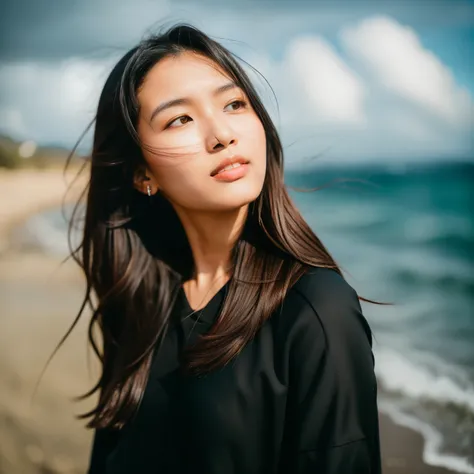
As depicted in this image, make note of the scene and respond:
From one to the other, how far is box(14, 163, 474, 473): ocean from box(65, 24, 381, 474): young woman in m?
1.00

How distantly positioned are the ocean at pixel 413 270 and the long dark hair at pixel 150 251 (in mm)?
935

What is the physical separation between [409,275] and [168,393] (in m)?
4.90

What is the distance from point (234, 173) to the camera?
151 cm

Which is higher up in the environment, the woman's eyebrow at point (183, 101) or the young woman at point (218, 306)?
the woman's eyebrow at point (183, 101)

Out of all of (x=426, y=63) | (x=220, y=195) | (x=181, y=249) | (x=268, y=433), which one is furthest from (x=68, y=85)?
(x=268, y=433)

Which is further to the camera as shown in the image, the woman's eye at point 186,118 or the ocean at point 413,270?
the ocean at point 413,270

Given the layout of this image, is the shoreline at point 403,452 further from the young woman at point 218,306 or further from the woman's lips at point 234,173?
the woman's lips at point 234,173

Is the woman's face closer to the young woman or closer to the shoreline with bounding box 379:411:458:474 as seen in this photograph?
the young woman

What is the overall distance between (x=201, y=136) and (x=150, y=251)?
567mm

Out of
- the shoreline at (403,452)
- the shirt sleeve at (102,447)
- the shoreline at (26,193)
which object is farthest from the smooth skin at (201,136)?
the shoreline at (26,193)

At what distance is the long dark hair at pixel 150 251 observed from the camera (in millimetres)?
1536

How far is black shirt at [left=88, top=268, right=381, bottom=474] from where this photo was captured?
1355mm

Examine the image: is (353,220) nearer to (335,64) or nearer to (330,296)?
(335,64)

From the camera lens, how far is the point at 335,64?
4.86m
